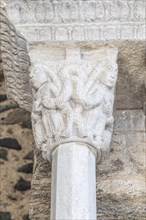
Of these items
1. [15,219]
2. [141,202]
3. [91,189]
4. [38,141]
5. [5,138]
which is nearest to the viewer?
[91,189]

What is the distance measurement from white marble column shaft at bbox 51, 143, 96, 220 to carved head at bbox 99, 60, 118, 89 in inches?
11.5

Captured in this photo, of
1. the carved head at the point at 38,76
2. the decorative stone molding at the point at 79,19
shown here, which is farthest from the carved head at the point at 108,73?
the carved head at the point at 38,76

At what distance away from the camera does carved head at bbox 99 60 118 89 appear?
283 centimetres

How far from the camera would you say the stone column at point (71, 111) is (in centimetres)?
259

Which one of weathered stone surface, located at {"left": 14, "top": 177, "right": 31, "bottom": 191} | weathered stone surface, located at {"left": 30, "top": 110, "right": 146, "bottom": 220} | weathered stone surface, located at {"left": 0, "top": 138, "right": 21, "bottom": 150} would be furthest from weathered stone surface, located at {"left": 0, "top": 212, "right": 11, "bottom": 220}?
weathered stone surface, located at {"left": 30, "top": 110, "right": 146, "bottom": 220}

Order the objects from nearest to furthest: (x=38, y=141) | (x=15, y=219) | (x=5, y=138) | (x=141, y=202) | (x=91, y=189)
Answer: (x=91, y=189) < (x=38, y=141) < (x=141, y=202) < (x=15, y=219) < (x=5, y=138)

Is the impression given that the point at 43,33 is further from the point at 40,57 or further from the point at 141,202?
the point at 141,202

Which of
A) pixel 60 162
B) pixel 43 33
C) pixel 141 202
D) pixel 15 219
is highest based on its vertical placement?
pixel 43 33

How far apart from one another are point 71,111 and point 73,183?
30 centimetres

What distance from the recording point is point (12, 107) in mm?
4480

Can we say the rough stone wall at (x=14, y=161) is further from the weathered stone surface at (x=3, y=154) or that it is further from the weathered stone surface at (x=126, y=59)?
the weathered stone surface at (x=126, y=59)

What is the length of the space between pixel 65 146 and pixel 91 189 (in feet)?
0.64

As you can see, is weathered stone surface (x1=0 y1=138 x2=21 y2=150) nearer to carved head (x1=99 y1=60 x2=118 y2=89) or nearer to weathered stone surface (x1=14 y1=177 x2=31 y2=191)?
weathered stone surface (x1=14 y1=177 x2=31 y2=191)

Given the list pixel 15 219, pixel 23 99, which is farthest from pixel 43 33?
pixel 15 219
